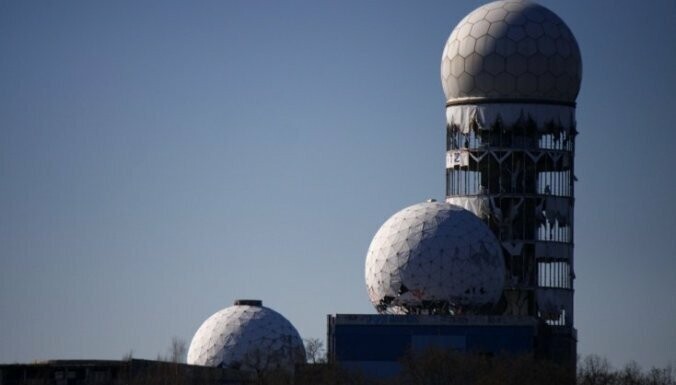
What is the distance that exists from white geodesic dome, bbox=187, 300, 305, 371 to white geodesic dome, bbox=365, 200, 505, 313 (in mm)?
8726

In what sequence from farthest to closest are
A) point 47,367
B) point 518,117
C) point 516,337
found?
point 518,117
point 516,337
point 47,367

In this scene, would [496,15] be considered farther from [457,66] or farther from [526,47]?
[457,66]

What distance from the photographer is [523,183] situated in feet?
353

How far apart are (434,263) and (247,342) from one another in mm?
13774

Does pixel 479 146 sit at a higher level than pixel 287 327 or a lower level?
higher

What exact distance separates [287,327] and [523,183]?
14406 millimetres

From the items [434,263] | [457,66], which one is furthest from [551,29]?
Answer: [434,263]

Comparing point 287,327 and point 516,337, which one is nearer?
point 516,337

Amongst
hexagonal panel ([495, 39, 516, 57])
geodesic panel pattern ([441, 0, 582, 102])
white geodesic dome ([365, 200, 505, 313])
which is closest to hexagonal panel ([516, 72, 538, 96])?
geodesic panel pattern ([441, 0, 582, 102])

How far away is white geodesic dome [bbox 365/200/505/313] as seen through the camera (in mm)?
98938

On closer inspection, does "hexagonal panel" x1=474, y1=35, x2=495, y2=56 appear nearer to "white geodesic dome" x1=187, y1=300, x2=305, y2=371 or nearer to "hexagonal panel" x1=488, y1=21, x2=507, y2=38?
"hexagonal panel" x1=488, y1=21, x2=507, y2=38

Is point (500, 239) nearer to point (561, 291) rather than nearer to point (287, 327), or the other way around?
point (561, 291)

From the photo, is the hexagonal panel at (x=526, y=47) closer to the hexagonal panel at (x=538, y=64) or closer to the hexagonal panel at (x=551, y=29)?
the hexagonal panel at (x=538, y=64)

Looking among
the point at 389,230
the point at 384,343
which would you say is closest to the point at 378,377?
the point at 384,343
